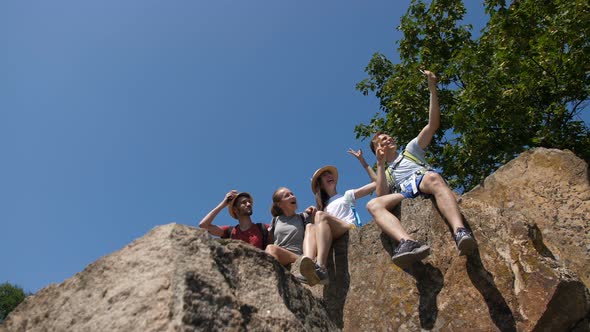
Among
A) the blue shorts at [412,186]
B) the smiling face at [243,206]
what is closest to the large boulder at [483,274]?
the blue shorts at [412,186]

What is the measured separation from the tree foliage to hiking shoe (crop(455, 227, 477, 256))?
5834mm

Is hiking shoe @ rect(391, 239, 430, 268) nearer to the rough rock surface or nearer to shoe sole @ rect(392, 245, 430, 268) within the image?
shoe sole @ rect(392, 245, 430, 268)

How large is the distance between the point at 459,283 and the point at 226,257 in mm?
2850

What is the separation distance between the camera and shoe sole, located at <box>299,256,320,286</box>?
5059mm

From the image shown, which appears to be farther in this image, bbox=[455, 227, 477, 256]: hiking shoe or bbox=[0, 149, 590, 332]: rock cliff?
bbox=[455, 227, 477, 256]: hiking shoe

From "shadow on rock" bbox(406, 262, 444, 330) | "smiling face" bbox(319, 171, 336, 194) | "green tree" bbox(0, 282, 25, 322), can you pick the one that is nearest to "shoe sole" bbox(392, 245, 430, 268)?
"shadow on rock" bbox(406, 262, 444, 330)

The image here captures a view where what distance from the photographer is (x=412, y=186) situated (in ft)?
18.8

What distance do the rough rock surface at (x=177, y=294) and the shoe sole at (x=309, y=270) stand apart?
2013 millimetres

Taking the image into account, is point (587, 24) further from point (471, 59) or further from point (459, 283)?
point (459, 283)

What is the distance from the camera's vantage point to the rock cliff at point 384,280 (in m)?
2.44

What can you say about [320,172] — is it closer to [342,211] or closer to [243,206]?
[342,211]

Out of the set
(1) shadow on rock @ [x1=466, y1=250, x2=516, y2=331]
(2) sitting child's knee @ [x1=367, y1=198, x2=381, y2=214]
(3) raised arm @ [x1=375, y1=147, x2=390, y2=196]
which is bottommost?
(1) shadow on rock @ [x1=466, y1=250, x2=516, y2=331]

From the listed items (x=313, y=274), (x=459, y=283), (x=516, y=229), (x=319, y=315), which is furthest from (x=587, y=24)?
(x=319, y=315)

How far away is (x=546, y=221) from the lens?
20.2ft
